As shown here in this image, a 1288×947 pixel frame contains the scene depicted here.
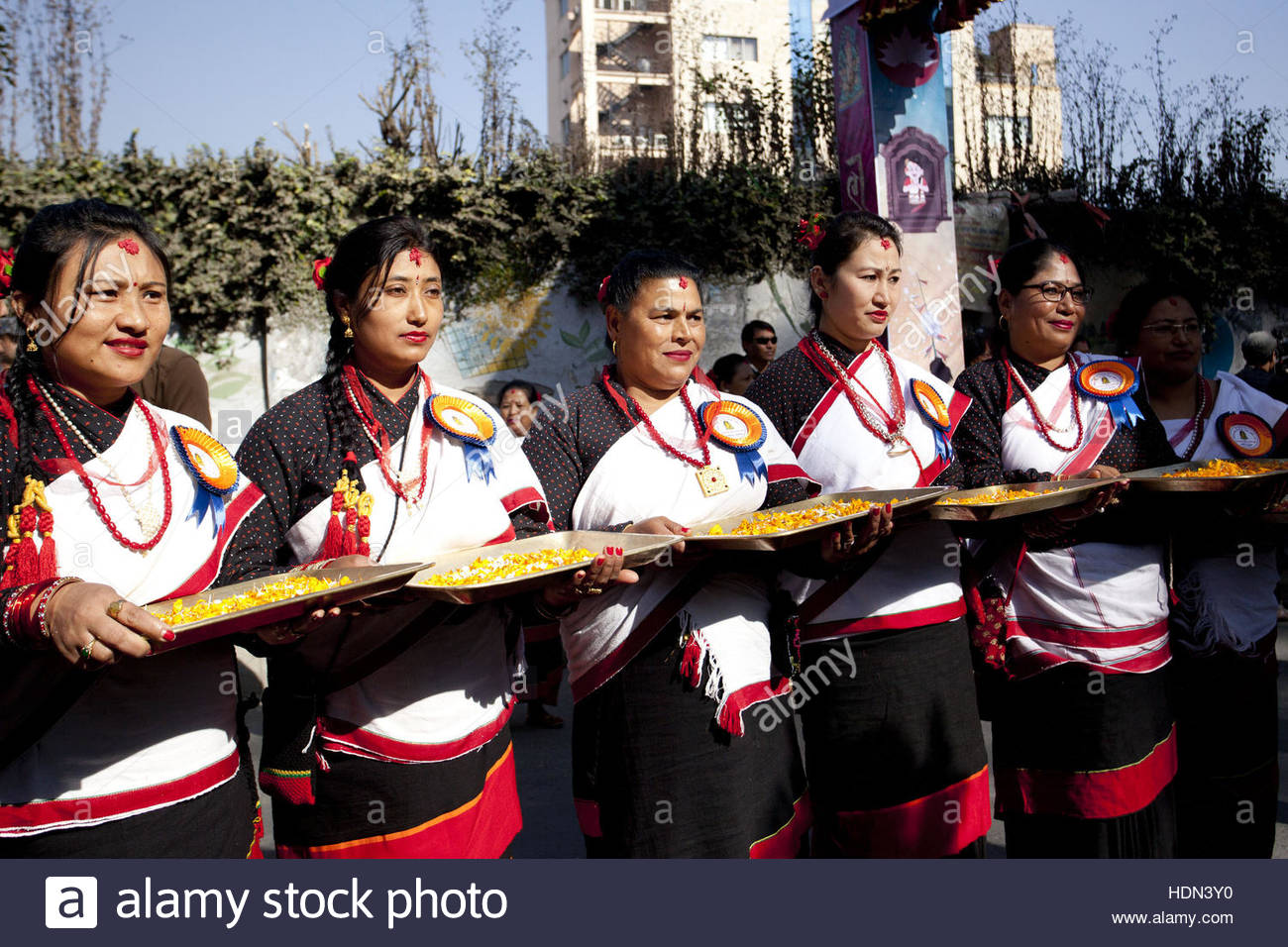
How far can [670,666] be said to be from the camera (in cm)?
250

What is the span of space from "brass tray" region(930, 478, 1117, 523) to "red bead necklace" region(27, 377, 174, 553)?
1.78 m

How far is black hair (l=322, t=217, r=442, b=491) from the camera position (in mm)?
2307

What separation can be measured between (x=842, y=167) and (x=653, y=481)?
709 cm

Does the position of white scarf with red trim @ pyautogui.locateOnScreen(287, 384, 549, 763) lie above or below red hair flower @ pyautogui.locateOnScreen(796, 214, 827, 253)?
below

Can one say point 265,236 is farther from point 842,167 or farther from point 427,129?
point 842,167

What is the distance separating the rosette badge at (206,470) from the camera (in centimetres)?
205

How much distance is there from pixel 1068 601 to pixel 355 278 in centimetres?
217

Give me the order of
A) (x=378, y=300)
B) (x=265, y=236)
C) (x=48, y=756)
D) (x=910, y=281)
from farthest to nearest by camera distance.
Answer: (x=265, y=236), (x=910, y=281), (x=378, y=300), (x=48, y=756)

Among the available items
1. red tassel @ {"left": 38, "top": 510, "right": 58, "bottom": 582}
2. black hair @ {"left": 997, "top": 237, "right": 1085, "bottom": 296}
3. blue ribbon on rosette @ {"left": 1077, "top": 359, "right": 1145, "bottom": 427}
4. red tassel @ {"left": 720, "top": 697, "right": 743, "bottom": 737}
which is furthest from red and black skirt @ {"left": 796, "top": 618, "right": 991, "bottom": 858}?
red tassel @ {"left": 38, "top": 510, "right": 58, "bottom": 582}

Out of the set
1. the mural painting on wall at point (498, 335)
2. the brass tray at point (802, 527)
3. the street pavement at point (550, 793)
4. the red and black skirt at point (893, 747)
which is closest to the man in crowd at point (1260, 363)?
the street pavement at point (550, 793)

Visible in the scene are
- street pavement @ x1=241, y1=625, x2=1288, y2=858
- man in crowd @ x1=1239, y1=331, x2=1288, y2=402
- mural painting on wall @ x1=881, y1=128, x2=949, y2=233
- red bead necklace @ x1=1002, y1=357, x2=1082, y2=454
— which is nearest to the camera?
red bead necklace @ x1=1002, y1=357, x2=1082, y2=454

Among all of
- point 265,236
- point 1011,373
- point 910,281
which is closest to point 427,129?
point 265,236

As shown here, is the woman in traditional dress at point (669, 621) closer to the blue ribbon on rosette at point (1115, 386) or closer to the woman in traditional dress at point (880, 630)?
the woman in traditional dress at point (880, 630)

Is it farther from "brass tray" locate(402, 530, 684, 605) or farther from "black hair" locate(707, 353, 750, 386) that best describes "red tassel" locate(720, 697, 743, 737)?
"black hair" locate(707, 353, 750, 386)
